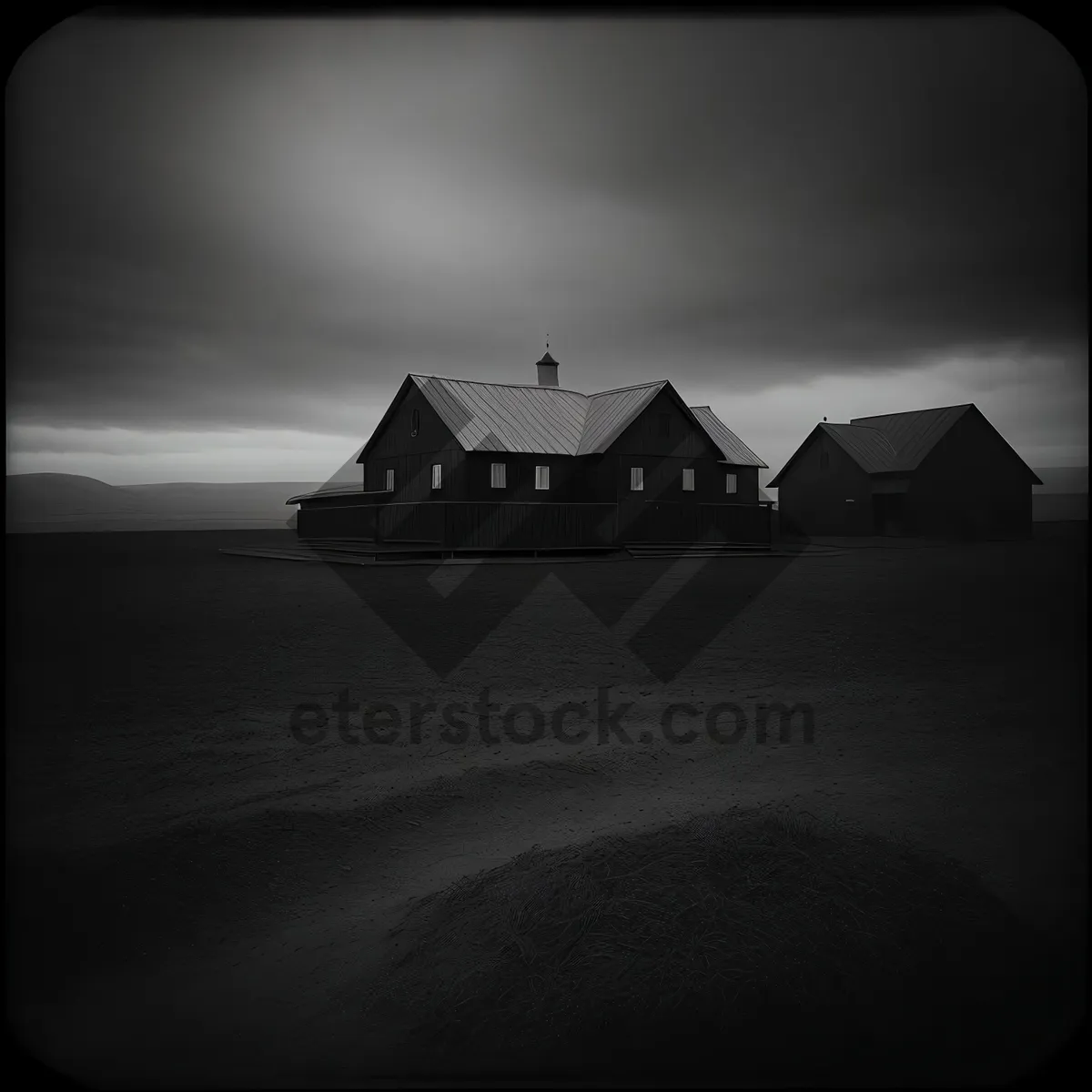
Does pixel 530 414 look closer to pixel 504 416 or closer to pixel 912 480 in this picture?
pixel 504 416

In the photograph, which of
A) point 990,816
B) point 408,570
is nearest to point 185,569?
point 408,570

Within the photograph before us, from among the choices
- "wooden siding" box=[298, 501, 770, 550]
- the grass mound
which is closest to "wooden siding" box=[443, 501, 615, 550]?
"wooden siding" box=[298, 501, 770, 550]

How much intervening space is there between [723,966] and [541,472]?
77.7 feet

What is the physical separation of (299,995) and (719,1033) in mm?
1946

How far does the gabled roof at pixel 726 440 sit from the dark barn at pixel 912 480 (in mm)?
3080

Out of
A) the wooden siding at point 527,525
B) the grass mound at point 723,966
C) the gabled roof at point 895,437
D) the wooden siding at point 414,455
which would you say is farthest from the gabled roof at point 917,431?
the grass mound at point 723,966

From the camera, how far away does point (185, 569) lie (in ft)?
64.4

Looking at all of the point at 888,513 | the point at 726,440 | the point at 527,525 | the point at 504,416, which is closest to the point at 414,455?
the point at 504,416

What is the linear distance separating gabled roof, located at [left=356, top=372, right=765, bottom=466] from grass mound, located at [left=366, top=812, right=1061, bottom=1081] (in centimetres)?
2167

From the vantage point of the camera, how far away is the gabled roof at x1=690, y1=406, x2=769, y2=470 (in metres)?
30.8

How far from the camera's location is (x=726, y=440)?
32.2m

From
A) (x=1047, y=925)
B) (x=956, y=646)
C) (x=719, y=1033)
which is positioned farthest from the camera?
(x=956, y=646)

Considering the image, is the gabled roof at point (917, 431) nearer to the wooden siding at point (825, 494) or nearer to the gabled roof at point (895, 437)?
the gabled roof at point (895, 437)

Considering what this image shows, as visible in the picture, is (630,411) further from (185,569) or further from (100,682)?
(100,682)
